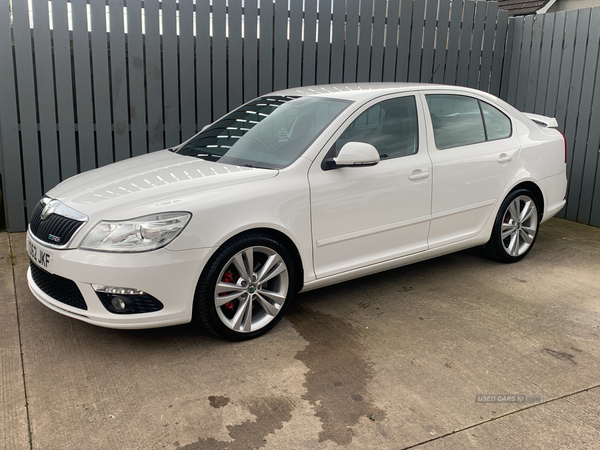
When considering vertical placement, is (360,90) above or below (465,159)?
above

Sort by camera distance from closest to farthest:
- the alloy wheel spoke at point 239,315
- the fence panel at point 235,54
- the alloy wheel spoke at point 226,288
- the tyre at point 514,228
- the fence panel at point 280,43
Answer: the alloy wheel spoke at point 226,288 < the alloy wheel spoke at point 239,315 < the tyre at point 514,228 < the fence panel at point 235,54 < the fence panel at point 280,43

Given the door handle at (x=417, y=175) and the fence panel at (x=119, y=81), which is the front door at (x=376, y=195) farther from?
the fence panel at (x=119, y=81)

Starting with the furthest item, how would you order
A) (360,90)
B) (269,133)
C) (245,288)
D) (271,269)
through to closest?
1. (360,90)
2. (269,133)
3. (271,269)
4. (245,288)

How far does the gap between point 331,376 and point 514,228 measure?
9.03ft

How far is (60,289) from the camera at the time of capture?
3.46 m

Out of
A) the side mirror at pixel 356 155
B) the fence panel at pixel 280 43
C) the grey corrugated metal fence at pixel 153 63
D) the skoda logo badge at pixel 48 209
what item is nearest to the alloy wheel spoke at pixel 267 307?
the side mirror at pixel 356 155

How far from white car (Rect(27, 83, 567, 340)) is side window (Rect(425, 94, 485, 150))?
0.5 inches

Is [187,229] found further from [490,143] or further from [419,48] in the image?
[419,48]

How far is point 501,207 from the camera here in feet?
16.4

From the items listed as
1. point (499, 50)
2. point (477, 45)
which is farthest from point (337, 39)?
point (499, 50)

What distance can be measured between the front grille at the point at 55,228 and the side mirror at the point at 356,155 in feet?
5.64

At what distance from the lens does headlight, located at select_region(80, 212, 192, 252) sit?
3244mm

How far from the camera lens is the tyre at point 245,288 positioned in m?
3.44

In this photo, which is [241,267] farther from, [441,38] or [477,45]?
[477,45]
